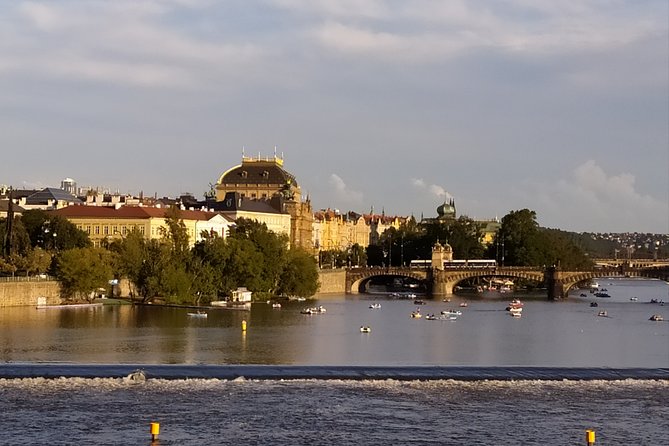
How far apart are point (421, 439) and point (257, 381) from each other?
9.76m

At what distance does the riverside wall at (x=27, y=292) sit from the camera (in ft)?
274

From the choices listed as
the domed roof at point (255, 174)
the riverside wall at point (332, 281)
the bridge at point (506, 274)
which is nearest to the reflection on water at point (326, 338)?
the riverside wall at point (332, 281)

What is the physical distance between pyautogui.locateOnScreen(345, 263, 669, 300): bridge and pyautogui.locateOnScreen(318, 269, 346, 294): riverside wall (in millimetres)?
1027

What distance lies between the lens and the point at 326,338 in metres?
69.2

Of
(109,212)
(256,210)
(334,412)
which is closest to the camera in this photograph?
(334,412)

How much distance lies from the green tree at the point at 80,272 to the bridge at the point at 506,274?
51614 mm

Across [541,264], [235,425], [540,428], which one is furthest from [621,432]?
[541,264]

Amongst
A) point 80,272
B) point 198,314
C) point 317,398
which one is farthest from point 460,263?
point 317,398

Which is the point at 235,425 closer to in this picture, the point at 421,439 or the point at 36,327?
the point at 421,439

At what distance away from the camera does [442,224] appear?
16688 cm

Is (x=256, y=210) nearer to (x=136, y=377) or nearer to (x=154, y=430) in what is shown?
(x=136, y=377)

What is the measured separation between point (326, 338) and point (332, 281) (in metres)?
65.1

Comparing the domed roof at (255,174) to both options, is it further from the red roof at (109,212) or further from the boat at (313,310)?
the boat at (313,310)

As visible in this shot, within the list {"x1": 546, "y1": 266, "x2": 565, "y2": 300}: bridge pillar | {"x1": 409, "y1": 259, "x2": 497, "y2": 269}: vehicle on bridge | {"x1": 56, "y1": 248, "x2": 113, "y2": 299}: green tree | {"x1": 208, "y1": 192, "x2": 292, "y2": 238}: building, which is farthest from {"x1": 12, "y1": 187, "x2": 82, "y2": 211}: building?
{"x1": 546, "y1": 266, "x2": 565, "y2": 300}: bridge pillar
